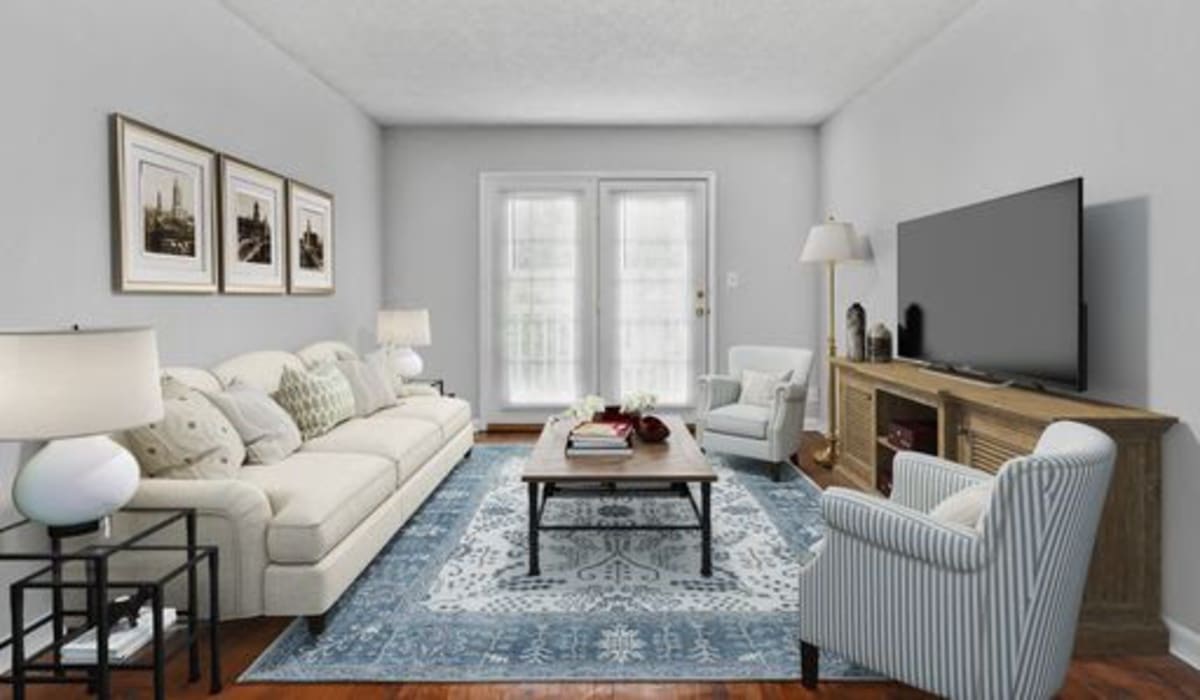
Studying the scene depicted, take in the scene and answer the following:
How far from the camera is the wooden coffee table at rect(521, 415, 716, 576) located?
3.42m

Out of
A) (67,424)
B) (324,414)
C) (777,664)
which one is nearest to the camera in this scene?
(67,424)

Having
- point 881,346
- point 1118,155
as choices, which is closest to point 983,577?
point 1118,155

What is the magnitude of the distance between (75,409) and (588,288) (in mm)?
5085

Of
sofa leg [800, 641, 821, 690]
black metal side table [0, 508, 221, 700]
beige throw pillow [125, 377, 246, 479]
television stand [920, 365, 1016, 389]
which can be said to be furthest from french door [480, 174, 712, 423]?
sofa leg [800, 641, 821, 690]

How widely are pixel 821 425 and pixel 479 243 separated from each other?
3326 millimetres

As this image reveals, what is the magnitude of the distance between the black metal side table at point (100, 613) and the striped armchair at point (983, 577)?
74.3 inches

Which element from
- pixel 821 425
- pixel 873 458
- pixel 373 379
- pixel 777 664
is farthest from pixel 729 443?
pixel 777 664

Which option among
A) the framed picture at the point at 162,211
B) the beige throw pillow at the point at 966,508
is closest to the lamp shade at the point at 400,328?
the framed picture at the point at 162,211

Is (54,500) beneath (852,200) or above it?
beneath

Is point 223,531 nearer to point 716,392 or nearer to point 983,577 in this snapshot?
point 983,577

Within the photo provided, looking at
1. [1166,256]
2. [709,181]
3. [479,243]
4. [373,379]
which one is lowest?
[373,379]

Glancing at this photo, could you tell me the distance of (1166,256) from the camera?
2.73m

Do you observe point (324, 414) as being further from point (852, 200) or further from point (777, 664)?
point (852, 200)

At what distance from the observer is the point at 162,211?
3559 millimetres
